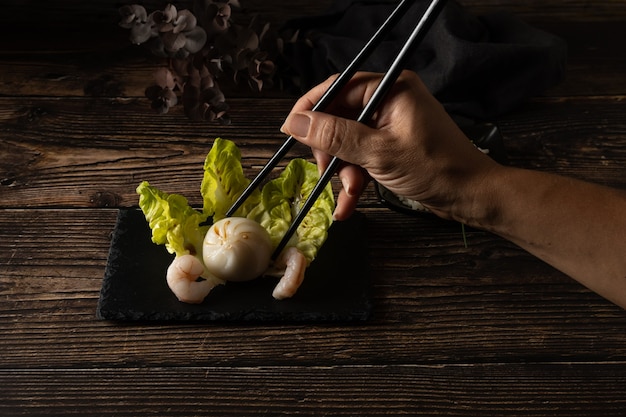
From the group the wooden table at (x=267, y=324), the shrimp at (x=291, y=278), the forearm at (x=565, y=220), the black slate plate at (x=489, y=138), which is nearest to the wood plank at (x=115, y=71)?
the wooden table at (x=267, y=324)

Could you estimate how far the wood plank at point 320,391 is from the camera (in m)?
1.23

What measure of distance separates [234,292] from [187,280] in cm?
9

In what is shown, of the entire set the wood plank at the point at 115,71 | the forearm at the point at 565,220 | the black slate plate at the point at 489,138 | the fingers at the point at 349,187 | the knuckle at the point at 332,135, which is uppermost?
the knuckle at the point at 332,135


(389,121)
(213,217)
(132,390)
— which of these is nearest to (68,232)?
(213,217)

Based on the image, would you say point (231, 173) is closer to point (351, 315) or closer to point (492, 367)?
point (351, 315)

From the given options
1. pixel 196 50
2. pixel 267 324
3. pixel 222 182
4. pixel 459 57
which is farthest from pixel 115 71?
pixel 267 324

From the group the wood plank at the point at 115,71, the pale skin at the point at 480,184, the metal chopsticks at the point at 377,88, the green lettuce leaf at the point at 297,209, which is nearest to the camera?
the metal chopsticks at the point at 377,88

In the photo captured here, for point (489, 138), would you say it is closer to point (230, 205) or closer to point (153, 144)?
point (230, 205)

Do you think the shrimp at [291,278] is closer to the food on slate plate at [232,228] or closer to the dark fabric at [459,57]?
the food on slate plate at [232,228]

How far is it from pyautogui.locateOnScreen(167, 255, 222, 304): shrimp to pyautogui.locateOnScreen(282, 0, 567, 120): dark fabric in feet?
2.43

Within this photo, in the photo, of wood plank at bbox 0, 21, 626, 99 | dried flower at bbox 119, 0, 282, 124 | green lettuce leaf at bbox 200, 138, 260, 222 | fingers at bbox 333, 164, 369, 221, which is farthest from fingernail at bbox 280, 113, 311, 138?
wood plank at bbox 0, 21, 626, 99

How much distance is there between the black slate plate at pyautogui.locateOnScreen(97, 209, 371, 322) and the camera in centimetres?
134

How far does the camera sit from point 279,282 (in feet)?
4.51

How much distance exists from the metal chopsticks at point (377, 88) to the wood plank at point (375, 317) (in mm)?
189
